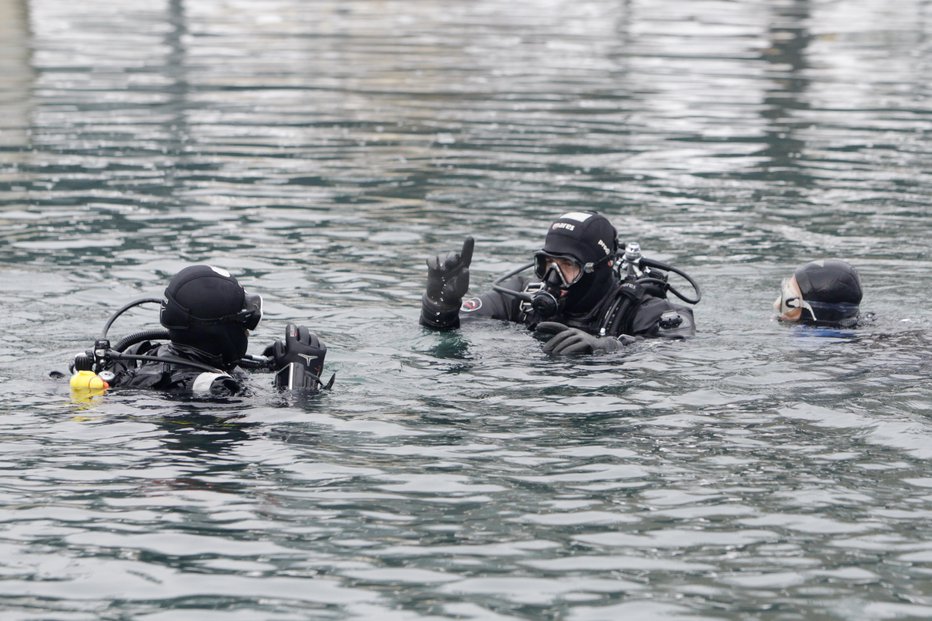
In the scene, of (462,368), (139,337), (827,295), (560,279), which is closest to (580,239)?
(560,279)

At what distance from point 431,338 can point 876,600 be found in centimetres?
449

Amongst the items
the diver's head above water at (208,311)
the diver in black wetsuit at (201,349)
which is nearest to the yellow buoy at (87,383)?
the diver in black wetsuit at (201,349)

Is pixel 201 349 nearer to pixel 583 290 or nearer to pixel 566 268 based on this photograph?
pixel 566 268

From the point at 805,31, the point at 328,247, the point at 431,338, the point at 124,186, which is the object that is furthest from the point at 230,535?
the point at 805,31

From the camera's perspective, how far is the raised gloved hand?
9039 millimetres

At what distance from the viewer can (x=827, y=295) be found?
9242 millimetres

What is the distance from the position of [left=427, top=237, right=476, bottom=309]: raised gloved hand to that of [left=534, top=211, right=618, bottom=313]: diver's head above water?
48 cm

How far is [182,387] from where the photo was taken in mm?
7523

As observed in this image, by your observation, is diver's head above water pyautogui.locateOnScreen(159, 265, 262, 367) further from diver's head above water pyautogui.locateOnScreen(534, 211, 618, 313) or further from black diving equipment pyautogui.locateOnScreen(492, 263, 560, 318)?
diver's head above water pyautogui.locateOnScreen(534, 211, 618, 313)

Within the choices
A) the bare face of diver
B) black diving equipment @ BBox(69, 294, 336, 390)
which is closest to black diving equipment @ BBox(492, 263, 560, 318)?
the bare face of diver

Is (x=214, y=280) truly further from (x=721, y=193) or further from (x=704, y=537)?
(x=721, y=193)

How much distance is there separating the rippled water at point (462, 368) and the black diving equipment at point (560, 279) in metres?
0.30

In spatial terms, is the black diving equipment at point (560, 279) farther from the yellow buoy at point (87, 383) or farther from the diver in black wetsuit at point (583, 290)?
the yellow buoy at point (87, 383)

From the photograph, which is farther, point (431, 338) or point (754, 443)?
point (431, 338)
